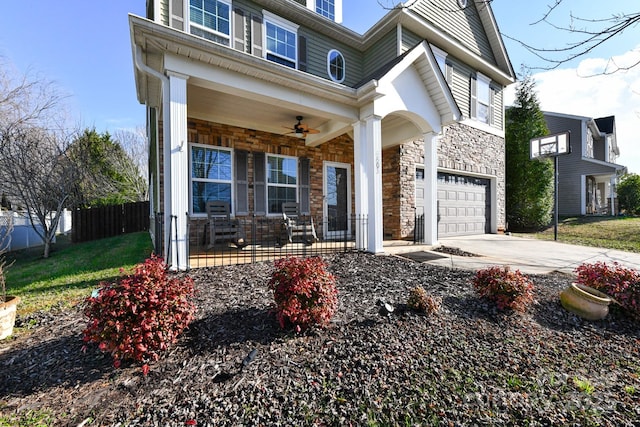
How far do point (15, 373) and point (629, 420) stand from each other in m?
4.18

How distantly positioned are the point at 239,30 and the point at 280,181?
3610 mm

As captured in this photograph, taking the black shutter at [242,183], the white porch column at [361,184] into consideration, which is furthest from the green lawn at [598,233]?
the black shutter at [242,183]

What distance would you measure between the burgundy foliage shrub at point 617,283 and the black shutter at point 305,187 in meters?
5.57

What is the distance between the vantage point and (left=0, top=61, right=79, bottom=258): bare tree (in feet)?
25.8

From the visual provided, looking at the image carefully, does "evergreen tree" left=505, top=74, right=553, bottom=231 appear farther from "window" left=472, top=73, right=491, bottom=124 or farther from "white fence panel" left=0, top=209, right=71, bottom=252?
"white fence panel" left=0, top=209, right=71, bottom=252

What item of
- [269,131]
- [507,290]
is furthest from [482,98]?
[507,290]

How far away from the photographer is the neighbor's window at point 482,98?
9875 millimetres

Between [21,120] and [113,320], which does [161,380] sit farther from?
[21,120]

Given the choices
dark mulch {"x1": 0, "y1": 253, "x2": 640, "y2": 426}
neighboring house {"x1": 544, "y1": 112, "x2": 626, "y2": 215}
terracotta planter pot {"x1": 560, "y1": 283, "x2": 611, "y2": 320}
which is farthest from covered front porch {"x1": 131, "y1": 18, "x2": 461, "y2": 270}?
neighboring house {"x1": 544, "y1": 112, "x2": 626, "y2": 215}

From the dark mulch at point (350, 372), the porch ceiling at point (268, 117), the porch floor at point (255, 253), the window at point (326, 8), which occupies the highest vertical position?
the window at point (326, 8)

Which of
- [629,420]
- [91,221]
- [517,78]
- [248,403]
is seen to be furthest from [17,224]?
[517,78]

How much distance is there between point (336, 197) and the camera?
26.9 ft

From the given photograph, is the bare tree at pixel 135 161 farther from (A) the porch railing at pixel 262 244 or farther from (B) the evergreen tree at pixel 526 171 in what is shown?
(B) the evergreen tree at pixel 526 171

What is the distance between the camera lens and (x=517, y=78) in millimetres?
11180
